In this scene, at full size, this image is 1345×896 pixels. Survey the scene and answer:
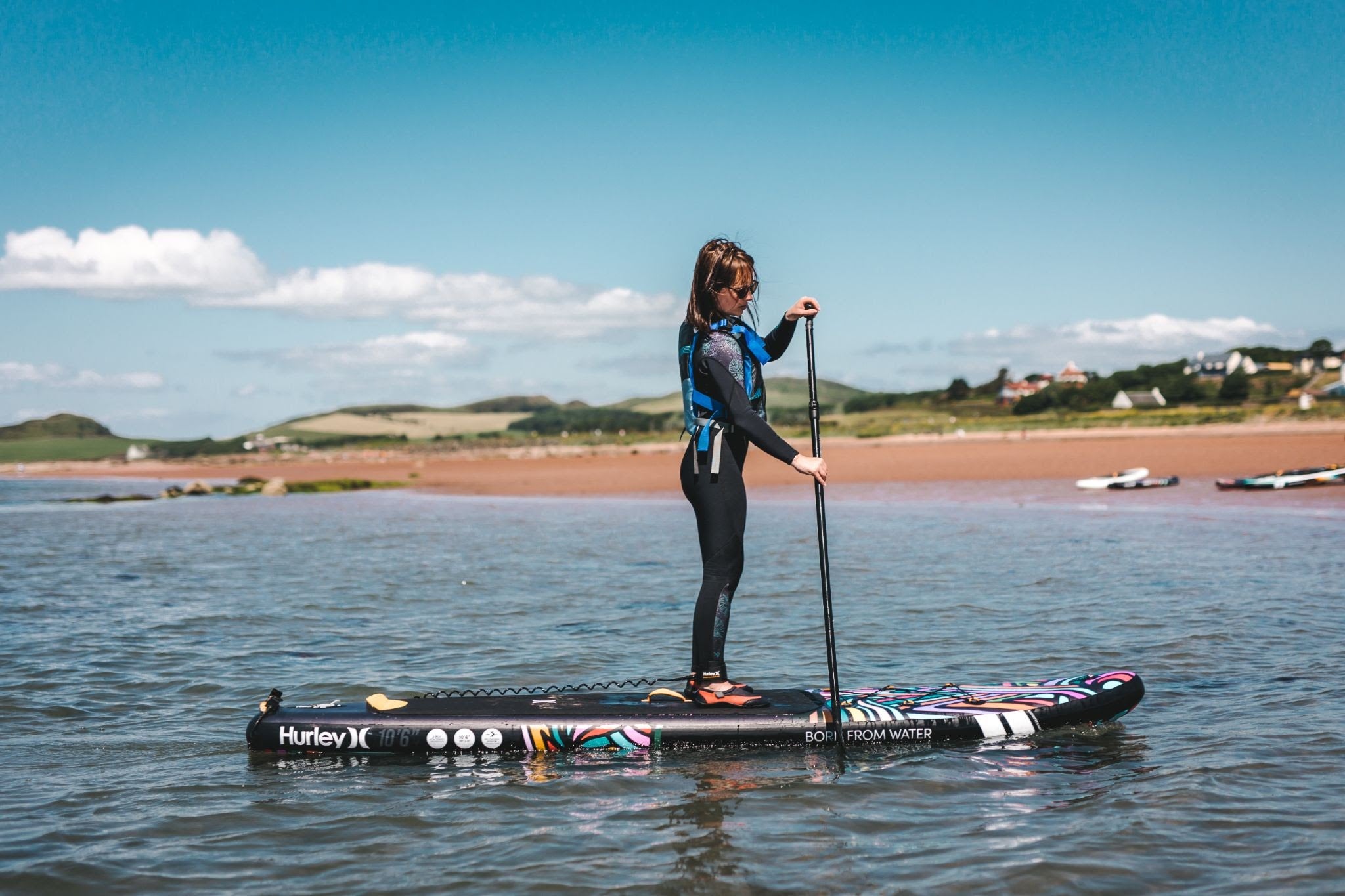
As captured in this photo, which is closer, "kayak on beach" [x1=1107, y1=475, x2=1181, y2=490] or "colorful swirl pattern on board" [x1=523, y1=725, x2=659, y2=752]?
"colorful swirl pattern on board" [x1=523, y1=725, x2=659, y2=752]

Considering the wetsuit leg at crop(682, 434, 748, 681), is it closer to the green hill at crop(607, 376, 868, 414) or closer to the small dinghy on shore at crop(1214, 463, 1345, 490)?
the small dinghy on shore at crop(1214, 463, 1345, 490)

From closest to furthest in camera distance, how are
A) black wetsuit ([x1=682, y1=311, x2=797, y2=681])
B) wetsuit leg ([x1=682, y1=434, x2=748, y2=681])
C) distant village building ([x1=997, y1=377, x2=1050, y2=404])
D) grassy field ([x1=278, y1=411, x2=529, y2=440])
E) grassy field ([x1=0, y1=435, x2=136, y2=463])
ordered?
1. black wetsuit ([x1=682, y1=311, x2=797, y2=681])
2. wetsuit leg ([x1=682, y1=434, x2=748, y2=681])
3. distant village building ([x1=997, y1=377, x2=1050, y2=404])
4. grassy field ([x1=0, y1=435, x2=136, y2=463])
5. grassy field ([x1=278, y1=411, x2=529, y2=440])

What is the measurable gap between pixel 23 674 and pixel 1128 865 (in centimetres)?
765

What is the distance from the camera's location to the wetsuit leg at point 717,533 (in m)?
5.57

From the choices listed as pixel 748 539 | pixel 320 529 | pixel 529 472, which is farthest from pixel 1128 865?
pixel 529 472

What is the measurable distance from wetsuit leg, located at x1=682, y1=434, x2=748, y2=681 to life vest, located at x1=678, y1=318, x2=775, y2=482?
62 millimetres

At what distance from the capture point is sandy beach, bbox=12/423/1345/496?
92.2 ft

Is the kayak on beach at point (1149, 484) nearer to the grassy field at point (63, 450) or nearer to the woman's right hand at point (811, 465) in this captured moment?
the woman's right hand at point (811, 465)

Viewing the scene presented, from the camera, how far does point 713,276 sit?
5.54m

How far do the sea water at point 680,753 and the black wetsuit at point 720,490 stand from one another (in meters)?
0.65

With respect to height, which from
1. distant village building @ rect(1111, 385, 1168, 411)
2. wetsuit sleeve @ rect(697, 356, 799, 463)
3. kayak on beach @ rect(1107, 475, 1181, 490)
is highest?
distant village building @ rect(1111, 385, 1168, 411)

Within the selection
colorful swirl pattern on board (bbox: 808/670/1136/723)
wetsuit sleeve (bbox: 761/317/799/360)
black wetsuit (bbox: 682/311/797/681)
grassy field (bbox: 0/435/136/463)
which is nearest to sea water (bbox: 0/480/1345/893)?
colorful swirl pattern on board (bbox: 808/670/1136/723)

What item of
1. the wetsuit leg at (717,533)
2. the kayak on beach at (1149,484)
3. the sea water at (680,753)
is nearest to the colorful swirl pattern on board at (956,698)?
the sea water at (680,753)

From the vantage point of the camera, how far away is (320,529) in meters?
21.0
